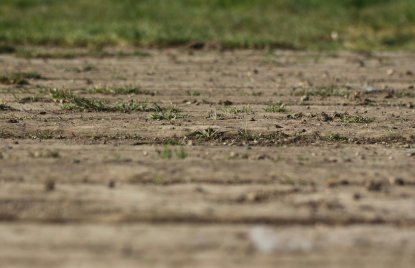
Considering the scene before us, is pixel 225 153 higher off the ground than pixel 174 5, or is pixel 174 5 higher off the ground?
pixel 174 5

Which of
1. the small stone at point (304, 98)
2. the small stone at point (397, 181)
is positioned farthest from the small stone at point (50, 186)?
the small stone at point (304, 98)

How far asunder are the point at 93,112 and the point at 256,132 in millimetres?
1576

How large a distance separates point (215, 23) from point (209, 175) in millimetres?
9463

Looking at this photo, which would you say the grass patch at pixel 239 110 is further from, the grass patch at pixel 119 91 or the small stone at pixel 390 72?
the small stone at pixel 390 72

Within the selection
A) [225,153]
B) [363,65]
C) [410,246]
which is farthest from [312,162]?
[363,65]

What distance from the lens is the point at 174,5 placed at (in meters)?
16.8

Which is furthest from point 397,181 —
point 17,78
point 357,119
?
point 17,78

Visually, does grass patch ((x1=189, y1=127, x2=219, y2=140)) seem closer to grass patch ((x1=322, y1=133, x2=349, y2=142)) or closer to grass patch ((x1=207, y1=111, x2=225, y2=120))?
grass patch ((x1=207, y1=111, x2=225, y2=120))

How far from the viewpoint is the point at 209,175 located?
17.9 feet

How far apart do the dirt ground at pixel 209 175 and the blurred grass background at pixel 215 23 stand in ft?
9.92

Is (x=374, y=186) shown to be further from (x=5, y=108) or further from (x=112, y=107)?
(x=5, y=108)

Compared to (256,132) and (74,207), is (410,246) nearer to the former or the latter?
(74,207)

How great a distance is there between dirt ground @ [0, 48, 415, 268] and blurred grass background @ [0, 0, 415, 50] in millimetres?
3023

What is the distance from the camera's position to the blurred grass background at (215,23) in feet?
41.4
